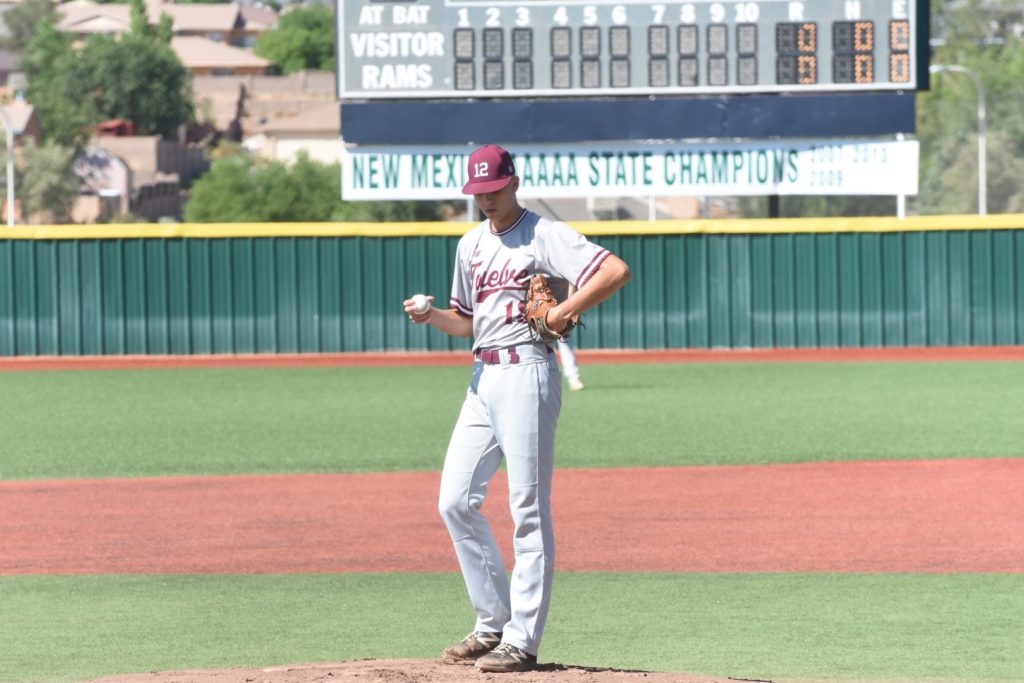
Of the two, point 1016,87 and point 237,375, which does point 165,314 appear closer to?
point 237,375

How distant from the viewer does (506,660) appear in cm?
583

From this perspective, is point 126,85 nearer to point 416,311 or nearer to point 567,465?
point 567,465

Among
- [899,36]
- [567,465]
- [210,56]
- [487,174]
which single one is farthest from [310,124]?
[487,174]

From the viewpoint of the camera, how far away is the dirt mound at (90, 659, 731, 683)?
18.3ft

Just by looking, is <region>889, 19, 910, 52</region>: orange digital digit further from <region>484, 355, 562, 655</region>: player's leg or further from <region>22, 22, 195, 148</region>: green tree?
<region>22, 22, 195, 148</region>: green tree

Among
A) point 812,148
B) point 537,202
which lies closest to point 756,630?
point 812,148

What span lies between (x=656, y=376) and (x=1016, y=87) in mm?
58415

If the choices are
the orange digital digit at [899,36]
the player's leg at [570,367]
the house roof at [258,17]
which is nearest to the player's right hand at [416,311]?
the player's leg at [570,367]

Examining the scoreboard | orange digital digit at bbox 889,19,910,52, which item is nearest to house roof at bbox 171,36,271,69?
the scoreboard

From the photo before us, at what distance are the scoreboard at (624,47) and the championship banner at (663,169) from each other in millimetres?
1156

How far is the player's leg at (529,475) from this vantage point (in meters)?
5.88

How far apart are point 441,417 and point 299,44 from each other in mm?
150000

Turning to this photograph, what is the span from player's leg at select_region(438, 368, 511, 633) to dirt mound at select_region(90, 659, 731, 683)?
33 cm

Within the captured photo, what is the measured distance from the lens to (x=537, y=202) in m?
27.5
